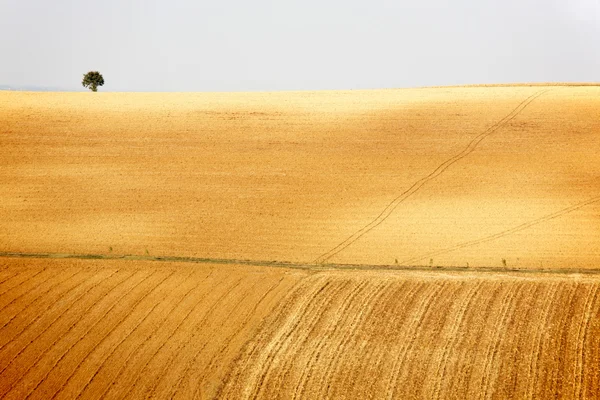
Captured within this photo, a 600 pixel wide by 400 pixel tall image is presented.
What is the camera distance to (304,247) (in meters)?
22.0

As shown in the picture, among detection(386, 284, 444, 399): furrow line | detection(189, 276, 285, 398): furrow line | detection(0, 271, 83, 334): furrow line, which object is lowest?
detection(386, 284, 444, 399): furrow line

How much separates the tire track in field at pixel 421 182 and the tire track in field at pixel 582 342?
26.3ft

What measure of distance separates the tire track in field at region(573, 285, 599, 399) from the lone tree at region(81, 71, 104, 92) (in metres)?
61.7

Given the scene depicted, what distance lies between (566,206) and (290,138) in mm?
14598

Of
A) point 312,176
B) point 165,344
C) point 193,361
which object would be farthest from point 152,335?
point 312,176

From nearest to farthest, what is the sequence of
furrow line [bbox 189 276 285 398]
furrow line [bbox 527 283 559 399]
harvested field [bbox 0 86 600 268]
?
furrow line [bbox 527 283 559 399] → furrow line [bbox 189 276 285 398] → harvested field [bbox 0 86 600 268]

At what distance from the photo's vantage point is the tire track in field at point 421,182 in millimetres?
21969

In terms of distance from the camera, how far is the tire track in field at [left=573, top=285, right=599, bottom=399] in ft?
41.7

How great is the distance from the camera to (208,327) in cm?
1598

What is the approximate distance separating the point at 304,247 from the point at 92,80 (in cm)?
5407

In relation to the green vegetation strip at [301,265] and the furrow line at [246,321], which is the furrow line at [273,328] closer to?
the furrow line at [246,321]

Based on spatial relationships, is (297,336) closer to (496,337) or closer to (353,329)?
(353,329)

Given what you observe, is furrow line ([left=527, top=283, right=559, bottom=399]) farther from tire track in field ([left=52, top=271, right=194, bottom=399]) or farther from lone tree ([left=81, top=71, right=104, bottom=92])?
lone tree ([left=81, top=71, right=104, bottom=92])

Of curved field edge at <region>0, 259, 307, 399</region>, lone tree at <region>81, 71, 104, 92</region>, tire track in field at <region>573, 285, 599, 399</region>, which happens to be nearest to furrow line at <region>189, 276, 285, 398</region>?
curved field edge at <region>0, 259, 307, 399</region>
